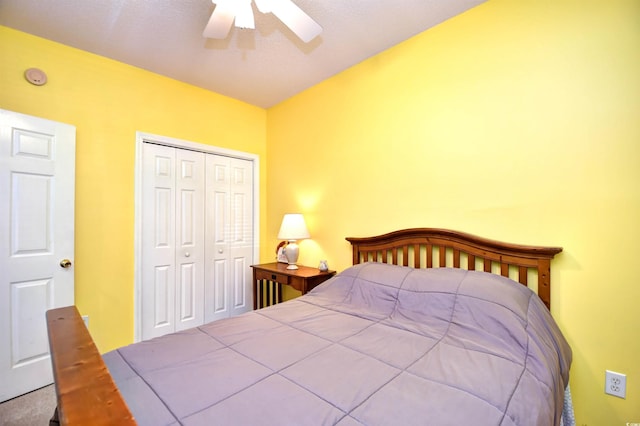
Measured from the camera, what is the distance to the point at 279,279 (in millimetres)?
2643

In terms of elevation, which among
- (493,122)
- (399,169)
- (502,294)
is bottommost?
(502,294)

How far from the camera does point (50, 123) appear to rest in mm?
2021

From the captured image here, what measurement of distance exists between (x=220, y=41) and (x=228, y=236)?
1.94 metres

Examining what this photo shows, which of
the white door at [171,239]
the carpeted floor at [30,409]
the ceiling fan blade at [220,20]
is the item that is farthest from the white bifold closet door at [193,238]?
the ceiling fan blade at [220,20]

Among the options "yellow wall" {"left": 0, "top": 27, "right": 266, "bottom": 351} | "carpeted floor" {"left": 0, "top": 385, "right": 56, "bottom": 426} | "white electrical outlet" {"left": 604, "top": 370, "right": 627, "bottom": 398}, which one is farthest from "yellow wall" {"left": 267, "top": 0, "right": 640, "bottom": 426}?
"carpeted floor" {"left": 0, "top": 385, "right": 56, "bottom": 426}

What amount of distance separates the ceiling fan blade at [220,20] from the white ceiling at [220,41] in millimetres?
265

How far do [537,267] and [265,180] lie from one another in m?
2.85

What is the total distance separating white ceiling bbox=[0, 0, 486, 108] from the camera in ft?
5.94

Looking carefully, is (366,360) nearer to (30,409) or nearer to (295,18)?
(295,18)

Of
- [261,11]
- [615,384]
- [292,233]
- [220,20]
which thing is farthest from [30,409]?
[615,384]

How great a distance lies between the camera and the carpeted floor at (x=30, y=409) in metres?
1.65

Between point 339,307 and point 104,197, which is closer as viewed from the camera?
point 339,307

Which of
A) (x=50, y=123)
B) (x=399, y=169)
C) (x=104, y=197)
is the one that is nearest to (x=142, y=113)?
(x=50, y=123)

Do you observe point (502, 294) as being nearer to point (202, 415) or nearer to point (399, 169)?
point (399, 169)
